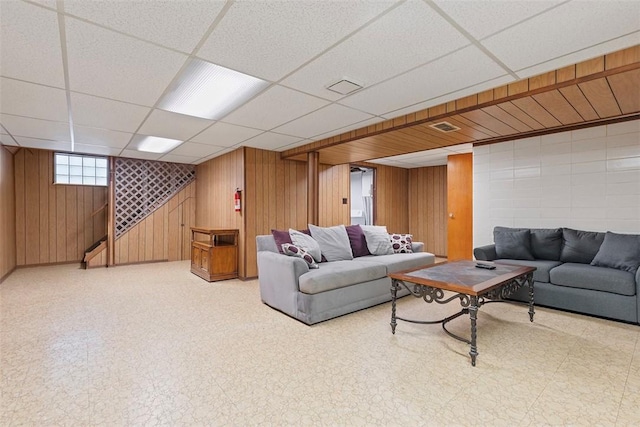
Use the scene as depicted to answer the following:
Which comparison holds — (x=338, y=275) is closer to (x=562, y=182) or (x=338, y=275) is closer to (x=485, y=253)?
(x=485, y=253)

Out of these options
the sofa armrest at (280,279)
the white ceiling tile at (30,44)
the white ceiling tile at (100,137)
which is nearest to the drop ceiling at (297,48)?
the white ceiling tile at (30,44)

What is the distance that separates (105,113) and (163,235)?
4057 millimetres

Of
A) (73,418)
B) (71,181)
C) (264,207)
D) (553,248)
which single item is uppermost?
(71,181)

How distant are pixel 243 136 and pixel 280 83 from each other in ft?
6.55

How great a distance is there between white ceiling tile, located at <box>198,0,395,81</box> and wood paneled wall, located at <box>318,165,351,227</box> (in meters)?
4.25

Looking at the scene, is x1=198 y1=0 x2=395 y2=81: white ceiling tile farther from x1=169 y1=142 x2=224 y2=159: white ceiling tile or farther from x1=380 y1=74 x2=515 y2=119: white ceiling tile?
x1=169 y1=142 x2=224 y2=159: white ceiling tile

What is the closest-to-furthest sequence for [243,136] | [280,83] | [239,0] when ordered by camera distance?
[239,0]
[280,83]
[243,136]

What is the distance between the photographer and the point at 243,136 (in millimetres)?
4559

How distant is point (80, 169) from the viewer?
254 inches

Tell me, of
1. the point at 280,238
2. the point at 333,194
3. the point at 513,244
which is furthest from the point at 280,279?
the point at 333,194

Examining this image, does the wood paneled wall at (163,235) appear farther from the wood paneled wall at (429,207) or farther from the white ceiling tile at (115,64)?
the wood paneled wall at (429,207)

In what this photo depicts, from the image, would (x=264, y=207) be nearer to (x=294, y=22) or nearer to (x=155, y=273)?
(x=155, y=273)

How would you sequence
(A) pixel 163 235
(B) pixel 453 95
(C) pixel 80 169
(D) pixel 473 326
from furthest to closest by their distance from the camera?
(A) pixel 163 235 → (C) pixel 80 169 → (B) pixel 453 95 → (D) pixel 473 326

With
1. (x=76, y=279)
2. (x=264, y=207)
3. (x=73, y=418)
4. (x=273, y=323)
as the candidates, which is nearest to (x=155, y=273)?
(x=76, y=279)
